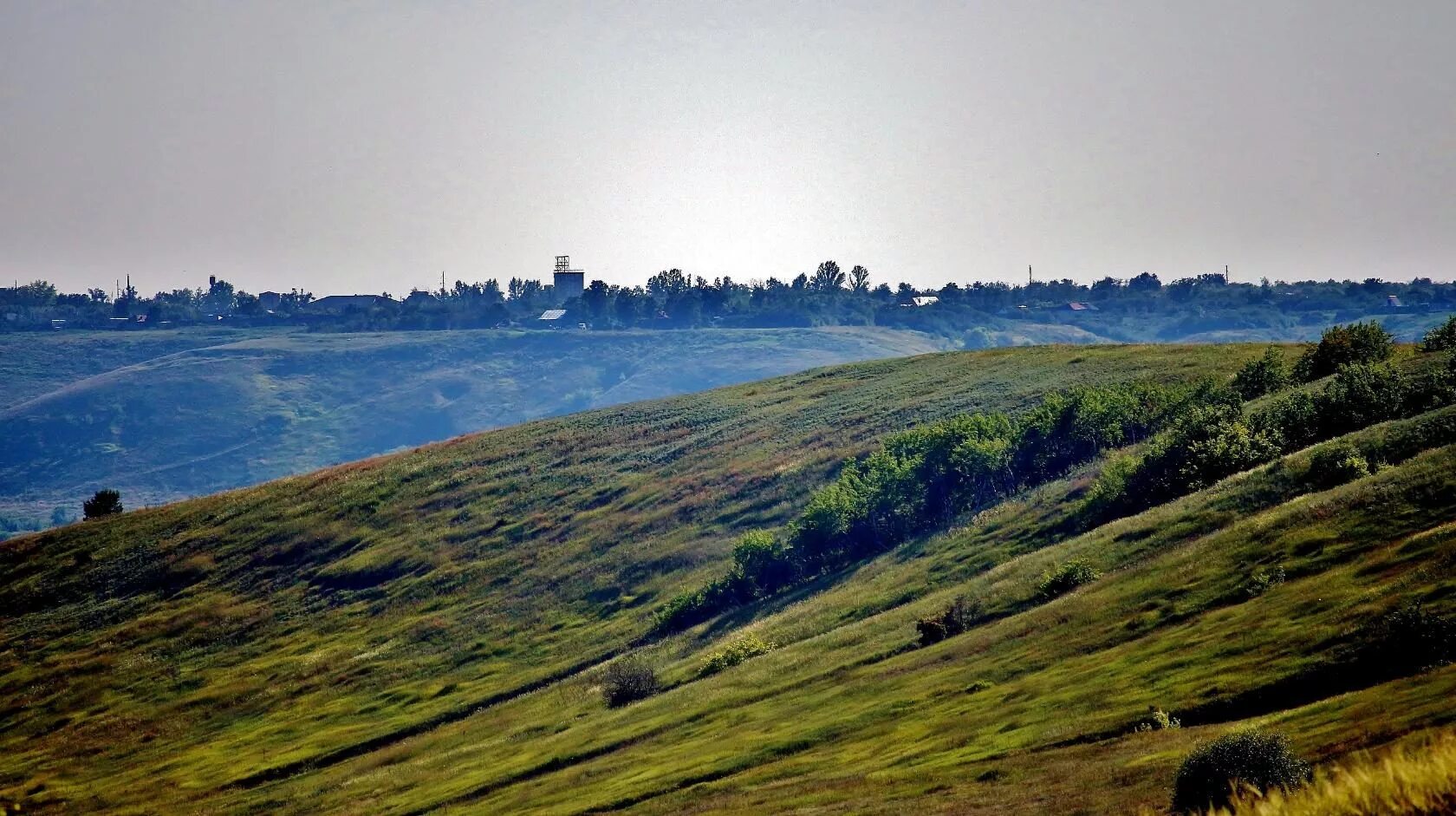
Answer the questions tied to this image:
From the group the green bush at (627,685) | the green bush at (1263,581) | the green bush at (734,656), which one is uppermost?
the green bush at (1263,581)

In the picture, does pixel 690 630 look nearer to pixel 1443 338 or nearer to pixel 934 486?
pixel 934 486

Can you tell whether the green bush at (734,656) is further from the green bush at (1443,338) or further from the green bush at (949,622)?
the green bush at (1443,338)

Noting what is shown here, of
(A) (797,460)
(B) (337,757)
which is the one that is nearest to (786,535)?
(A) (797,460)

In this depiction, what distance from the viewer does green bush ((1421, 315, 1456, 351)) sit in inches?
4006

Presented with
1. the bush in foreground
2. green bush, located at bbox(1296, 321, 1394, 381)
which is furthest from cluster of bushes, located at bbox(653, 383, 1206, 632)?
the bush in foreground

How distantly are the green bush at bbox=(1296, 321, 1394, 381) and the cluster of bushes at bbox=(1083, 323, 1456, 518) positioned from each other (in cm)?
1359

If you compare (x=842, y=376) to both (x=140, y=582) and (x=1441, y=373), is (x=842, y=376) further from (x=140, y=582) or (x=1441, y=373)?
(x=1441, y=373)

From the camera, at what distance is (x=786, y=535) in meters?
114

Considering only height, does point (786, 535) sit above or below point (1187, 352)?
below

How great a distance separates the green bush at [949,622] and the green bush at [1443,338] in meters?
52.3

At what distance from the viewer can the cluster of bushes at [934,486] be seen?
105 metres

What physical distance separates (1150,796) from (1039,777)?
19.7ft

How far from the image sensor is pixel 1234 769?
25594mm

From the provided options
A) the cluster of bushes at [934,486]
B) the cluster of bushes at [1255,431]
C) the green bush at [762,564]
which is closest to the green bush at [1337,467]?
the cluster of bushes at [1255,431]
